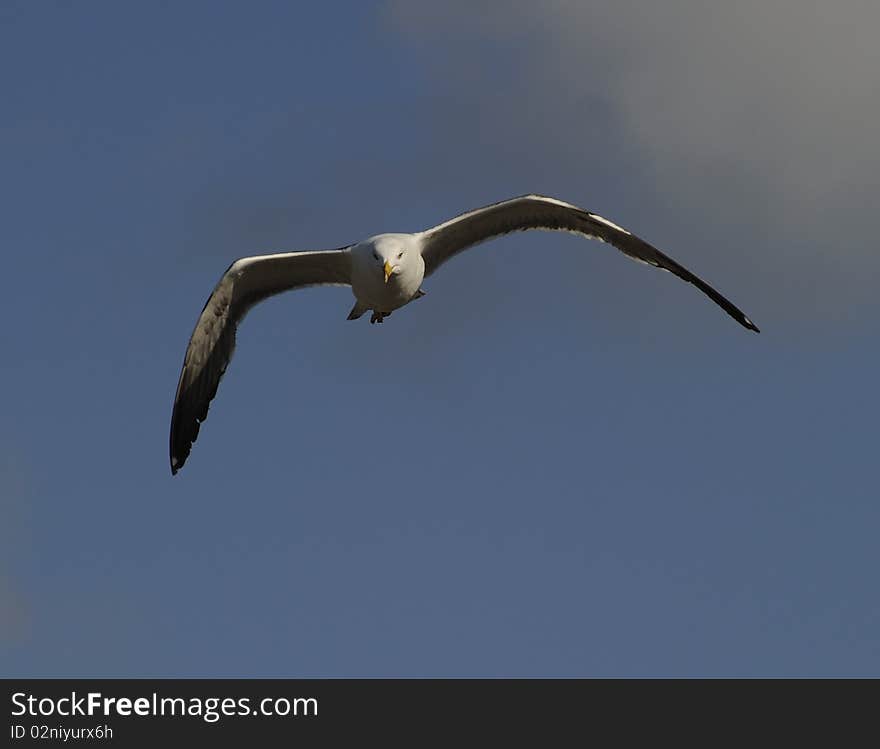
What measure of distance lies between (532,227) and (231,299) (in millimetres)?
5476

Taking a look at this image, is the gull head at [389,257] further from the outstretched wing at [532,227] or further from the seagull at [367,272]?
the outstretched wing at [532,227]

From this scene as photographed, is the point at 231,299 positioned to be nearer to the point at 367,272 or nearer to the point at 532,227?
the point at 367,272

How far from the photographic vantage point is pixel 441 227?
22484mm

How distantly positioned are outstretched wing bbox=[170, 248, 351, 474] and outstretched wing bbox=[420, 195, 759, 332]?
64.0 inches

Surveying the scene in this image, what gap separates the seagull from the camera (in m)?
22.0

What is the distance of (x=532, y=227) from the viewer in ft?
77.9

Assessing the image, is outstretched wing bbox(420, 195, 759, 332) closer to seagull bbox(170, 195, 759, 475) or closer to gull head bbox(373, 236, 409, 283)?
seagull bbox(170, 195, 759, 475)

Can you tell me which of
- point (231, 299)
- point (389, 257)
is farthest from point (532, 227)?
point (231, 299)

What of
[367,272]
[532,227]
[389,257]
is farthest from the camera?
[532,227]

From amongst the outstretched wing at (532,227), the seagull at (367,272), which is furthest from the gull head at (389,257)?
the outstretched wing at (532,227)

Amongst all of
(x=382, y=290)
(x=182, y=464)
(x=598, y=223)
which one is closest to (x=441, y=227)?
(x=382, y=290)

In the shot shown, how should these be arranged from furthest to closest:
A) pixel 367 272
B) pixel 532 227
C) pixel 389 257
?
pixel 532 227, pixel 367 272, pixel 389 257

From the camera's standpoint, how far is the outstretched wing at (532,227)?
22.8 metres

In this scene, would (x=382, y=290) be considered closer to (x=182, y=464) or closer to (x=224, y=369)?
(x=224, y=369)
